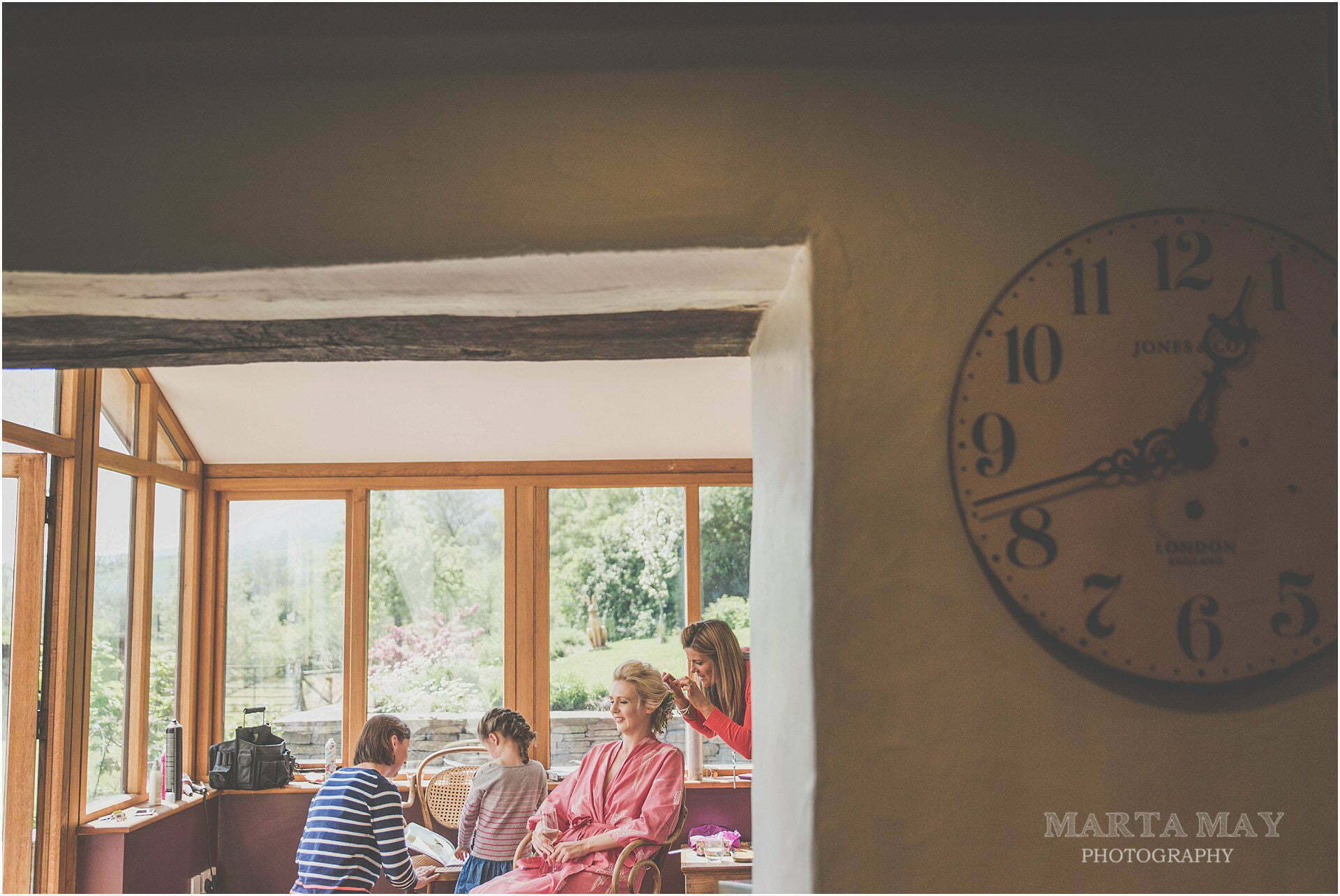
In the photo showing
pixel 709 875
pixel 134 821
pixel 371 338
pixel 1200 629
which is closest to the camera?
pixel 1200 629

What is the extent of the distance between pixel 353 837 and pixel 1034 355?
8.12ft

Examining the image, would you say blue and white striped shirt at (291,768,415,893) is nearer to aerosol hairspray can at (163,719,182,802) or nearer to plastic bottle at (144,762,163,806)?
plastic bottle at (144,762,163,806)

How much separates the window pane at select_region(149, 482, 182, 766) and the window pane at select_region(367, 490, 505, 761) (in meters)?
0.99

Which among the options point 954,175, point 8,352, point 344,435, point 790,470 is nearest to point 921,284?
point 954,175

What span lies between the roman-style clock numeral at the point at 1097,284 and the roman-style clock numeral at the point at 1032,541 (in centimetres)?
28

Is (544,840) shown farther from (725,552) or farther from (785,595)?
(725,552)

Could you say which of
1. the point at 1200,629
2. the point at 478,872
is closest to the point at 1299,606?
the point at 1200,629

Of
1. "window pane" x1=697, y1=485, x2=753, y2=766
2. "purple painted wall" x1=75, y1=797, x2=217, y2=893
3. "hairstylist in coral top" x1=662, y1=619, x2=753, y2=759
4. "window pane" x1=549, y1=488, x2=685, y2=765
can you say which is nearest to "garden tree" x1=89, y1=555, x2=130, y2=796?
"purple painted wall" x1=75, y1=797, x2=217, y2=893

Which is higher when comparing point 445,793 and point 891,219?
point 891,219

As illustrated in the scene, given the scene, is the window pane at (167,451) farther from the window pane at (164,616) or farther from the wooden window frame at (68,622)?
the wooden window frame at (68,622)

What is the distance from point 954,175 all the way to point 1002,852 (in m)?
0.92

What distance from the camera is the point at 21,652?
3729 mm

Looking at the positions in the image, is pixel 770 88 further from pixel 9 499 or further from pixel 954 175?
pixel 9 499

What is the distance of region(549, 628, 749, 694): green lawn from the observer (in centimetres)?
509
